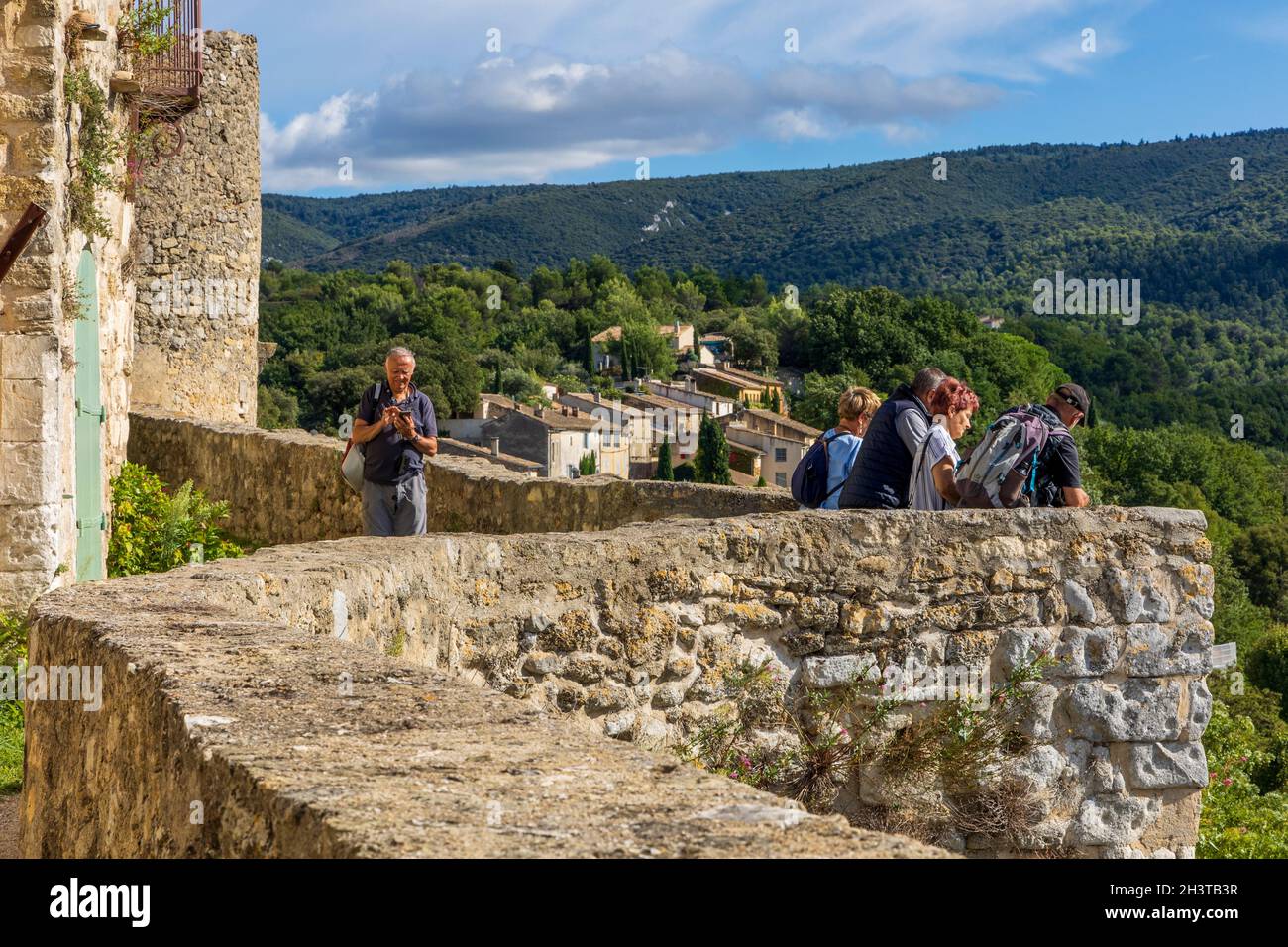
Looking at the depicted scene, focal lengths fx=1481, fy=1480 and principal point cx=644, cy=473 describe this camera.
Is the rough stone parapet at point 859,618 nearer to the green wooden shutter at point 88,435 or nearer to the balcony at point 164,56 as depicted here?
the green wooden shutter at point 88,435

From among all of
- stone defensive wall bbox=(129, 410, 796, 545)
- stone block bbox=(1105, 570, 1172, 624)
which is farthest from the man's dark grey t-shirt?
stone block bbox=(1105, 570, 1172, 624)

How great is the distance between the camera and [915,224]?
4419 inches

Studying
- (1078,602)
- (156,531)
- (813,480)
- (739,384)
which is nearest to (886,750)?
(1078,602)

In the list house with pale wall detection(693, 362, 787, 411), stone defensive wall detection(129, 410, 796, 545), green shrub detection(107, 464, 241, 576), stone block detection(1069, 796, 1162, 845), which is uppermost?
house with pale wall detection(693, 362, 787, 411)

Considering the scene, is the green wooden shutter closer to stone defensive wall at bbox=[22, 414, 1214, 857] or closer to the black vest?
stone defensive wall at bbox=[22, 414, 1214, 857]

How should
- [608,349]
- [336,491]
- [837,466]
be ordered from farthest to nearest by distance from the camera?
[608,349] < [336,491] < [837,466]

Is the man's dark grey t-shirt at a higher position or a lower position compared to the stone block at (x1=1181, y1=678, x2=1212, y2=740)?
higher

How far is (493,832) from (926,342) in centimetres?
5481

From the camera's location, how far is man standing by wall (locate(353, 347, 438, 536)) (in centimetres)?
748

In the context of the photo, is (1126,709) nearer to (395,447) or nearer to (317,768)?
(395,447)

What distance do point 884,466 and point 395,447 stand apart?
8.66 feet

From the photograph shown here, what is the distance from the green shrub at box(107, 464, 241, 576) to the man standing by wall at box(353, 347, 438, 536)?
7.96ft

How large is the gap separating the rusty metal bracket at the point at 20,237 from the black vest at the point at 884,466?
388 cm
